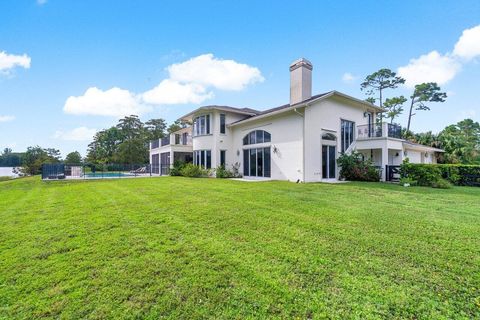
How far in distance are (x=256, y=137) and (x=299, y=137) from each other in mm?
4008

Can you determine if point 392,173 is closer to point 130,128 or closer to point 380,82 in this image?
point 380,82

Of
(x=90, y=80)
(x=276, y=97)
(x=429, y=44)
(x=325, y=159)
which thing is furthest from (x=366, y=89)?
(x=90, y=80)

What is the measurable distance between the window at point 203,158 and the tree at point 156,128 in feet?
84.6

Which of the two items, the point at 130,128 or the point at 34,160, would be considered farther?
the point at 130,128

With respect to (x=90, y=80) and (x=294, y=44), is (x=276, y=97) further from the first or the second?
(x=90, y=80)

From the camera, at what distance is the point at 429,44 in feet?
59.0

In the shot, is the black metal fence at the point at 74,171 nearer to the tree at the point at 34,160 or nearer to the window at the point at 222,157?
the tree at the point at 34,160

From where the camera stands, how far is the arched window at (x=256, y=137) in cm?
1605

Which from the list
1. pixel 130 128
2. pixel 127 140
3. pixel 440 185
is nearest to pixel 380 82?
pixel 440 185

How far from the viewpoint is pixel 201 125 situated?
777 inches

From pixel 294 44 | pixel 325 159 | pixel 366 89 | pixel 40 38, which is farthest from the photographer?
pixel 366 89

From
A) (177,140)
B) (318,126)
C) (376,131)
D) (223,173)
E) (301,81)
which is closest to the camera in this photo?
(318,126)

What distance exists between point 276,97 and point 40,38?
1795 cm

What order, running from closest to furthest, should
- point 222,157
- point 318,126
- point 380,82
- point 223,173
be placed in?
point 318,126 → point 223,173 → point 222,157 → point 380,82
